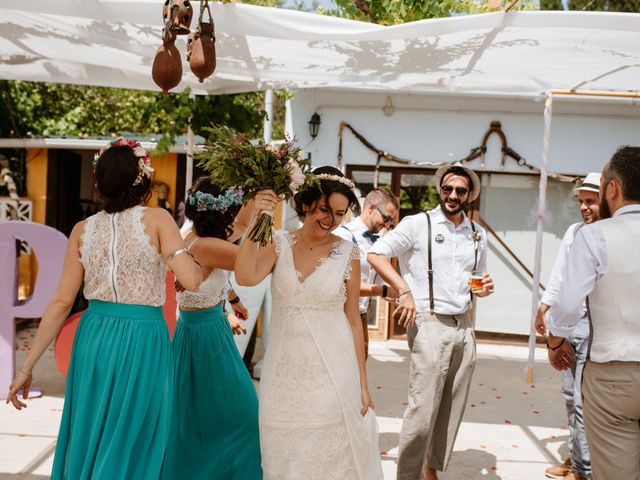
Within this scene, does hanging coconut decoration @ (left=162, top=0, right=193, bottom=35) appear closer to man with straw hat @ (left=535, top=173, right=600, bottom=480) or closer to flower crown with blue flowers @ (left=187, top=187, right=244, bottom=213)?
flower crown with blue flowers @ (left=187, top=187, right=244, bottom=213)

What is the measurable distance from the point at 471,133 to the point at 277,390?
25.7 feet

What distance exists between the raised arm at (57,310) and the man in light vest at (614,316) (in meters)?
2.35

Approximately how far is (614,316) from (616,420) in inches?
18.5

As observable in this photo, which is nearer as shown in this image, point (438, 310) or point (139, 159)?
point (139, 159)

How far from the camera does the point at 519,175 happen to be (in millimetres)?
10617

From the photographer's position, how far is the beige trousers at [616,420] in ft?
10.1

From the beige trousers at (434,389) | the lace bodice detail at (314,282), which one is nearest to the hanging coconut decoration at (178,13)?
the lace bodice detail at (314,282)

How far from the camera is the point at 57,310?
333 cm

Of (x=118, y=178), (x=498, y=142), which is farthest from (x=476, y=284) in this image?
(x=498, y=142)

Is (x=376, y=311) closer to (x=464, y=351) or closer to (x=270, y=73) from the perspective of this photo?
(x=270, y=73)

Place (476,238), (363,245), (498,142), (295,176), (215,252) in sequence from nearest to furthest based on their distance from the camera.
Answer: (295,176)
(215,252)
(476,238)
(363,245)
(498,142)

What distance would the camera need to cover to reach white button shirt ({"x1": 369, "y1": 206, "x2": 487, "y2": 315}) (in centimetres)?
448

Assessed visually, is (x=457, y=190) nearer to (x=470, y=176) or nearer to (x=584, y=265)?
(x=470, y=176)

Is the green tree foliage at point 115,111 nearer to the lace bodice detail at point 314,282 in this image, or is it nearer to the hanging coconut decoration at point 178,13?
the hanging coconut decoration at point 178,13
